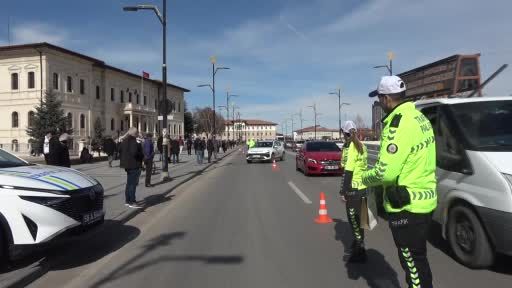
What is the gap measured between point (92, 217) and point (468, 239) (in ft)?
15.3

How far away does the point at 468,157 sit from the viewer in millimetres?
5562

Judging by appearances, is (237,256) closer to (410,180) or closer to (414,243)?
(414,243)

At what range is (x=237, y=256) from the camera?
630 cm

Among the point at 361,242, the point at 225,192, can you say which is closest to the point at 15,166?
the point at 361,242

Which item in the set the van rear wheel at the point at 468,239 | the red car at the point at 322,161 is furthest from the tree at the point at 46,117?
the van rear wheel at the point at 468,239

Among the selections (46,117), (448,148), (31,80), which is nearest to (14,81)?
(31,80)

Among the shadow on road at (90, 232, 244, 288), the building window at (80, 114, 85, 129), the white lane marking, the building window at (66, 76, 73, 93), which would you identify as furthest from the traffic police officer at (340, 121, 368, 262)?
the building window at (80, 114, 85, 129)

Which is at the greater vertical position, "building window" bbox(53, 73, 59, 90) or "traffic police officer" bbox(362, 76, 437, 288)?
"building window" bbox(53, 73, 59, 90)

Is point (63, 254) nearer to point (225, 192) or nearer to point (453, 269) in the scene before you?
point (453, 269)

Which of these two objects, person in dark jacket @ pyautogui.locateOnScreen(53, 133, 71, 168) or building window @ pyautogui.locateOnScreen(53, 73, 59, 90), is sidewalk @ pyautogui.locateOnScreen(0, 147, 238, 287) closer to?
person in dark jacket @ pyautogui.locateOnScreen(53, 133, 71, 168)

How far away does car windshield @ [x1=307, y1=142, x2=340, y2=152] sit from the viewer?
20.2 meters

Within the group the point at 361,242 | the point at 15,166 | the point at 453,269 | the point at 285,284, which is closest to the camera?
the point at 285,284

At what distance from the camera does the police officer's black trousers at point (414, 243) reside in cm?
341

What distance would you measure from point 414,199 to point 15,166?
5.54 metres
